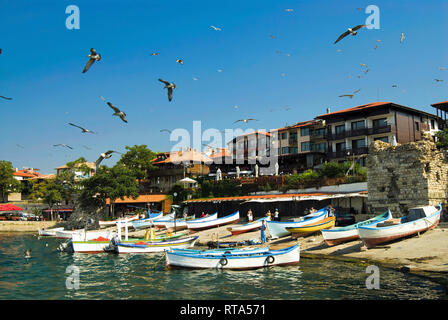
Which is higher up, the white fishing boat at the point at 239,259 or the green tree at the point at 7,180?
the green tree at the point at 7,180

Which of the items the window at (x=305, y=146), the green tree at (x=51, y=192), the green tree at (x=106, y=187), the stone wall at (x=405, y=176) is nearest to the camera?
the stone wall at (x=405, y=176)

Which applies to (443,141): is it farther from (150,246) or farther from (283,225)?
(150,246)

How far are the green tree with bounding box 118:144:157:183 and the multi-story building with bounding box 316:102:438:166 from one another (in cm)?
3408

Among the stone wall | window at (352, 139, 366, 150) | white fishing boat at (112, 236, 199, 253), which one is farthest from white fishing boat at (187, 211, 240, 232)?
window at (352, 139, 366, 150)

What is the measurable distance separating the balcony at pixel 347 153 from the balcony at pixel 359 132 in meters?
2.05

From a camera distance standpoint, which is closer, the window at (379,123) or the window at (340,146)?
the window at (379,123)

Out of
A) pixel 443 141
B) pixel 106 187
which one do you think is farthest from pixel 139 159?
pixel 443 141

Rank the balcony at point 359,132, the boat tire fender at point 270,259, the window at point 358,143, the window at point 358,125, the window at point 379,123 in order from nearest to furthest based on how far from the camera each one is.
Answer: the boat tire fender at point 270,259 < the balcony at point 359,132 < the window at point 379,123 < the window at point 358,143 < the window at point 358,125

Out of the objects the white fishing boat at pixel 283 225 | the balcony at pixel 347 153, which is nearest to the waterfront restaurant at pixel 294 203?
the white fishing boat at pixel 283 225

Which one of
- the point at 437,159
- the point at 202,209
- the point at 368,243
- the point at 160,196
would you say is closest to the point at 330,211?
the point at 368,243

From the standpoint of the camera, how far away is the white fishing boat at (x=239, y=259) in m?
20.3

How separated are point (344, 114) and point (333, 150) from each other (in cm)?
554

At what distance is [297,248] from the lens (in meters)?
20.9

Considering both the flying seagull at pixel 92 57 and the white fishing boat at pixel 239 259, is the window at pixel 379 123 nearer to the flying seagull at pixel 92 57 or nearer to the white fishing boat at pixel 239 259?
the white fishing boat at pixel 239 259
